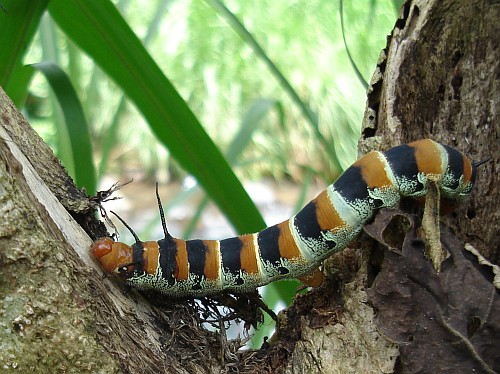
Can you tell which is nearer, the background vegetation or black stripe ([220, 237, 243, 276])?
black stripe ([220, 237, 243, 276])

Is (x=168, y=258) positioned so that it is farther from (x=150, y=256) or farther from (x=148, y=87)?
(x=148, y=87)

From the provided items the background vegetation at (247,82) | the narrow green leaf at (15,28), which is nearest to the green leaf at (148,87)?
the narrow green leaf at (15,28)

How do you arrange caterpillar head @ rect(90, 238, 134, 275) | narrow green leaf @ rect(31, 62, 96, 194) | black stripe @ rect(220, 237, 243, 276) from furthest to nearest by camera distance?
1. narrow green leaf @ rect(31, 62, 96, 194)
2. black stripe @ rect(220, 237, 243, 276)
3. caterpillar head @ rect(90, 238, 134, 275)

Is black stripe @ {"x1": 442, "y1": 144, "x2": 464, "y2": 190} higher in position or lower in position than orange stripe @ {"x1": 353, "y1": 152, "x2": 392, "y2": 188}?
lower

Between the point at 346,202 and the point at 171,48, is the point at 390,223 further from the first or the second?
the point at 171,48

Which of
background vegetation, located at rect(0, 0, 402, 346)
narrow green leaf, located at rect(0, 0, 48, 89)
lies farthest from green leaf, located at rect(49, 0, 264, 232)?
background vegetation, located at rect(0, 0, 402, 346)

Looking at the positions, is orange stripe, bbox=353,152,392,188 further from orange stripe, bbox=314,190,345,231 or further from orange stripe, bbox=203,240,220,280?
orange stripe, bbox=203,240,220,280
